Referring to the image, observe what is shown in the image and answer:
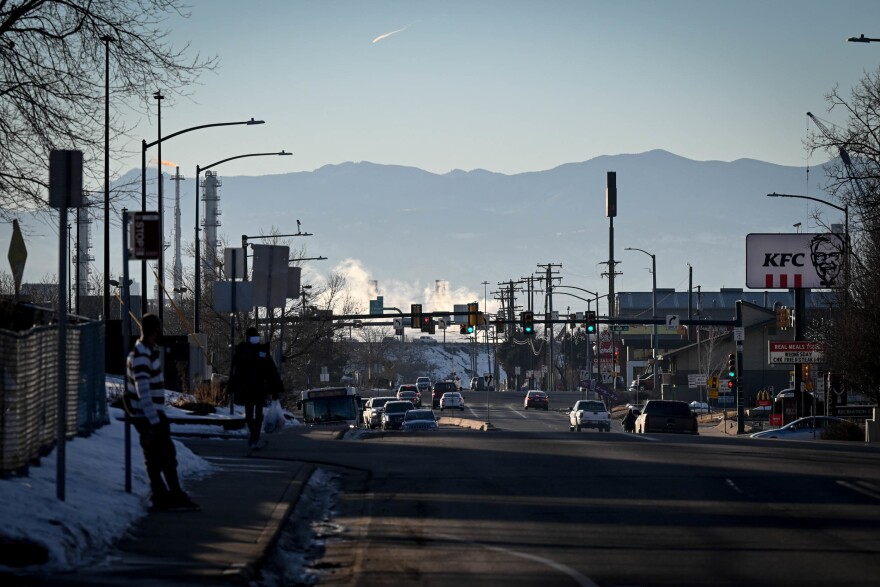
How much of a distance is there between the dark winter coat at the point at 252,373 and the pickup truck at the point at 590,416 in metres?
36.2

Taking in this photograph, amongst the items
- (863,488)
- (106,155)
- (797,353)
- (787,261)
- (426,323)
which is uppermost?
(106,155)

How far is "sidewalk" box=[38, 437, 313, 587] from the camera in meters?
10.6

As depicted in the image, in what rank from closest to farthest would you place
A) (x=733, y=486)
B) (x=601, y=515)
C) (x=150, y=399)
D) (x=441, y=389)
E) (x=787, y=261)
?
1. (x=150, y=399)
2. (x=601, y=515)
3. (x=733, y=486)
4. (x=787, y=261)
5. (x=441, y=389)

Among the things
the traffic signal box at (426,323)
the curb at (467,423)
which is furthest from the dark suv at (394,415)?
the traffic signal box at (426,323)

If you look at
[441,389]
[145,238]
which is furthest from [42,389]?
[441,389]

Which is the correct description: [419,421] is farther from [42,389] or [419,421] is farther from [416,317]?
[42,389]

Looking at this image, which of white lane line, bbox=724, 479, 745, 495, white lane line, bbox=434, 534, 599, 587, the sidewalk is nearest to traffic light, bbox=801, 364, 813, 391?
white lane line, bbox=724, 479, 745, 495

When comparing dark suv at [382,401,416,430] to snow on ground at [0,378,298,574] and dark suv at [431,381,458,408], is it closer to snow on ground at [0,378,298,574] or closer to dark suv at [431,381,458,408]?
snow on ground at [0,378,298,574]

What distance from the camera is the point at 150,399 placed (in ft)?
45.0

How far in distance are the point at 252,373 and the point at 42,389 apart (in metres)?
7.86

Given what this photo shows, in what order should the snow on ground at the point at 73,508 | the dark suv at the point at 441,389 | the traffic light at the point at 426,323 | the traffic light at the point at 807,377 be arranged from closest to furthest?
1. the snow on ground at the point at 73,508
2. the traffic light at the point at 807,377
3. the traffic light at the point at 426,323
4. the dark suv at the point at 441,389

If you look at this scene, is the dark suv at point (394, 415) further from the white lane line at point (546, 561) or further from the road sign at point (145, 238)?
the white lane line at point (546, 561)

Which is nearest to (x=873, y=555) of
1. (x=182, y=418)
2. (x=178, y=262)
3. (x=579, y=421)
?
(x=182, y=418)

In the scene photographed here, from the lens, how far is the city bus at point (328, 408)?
53.3 m
